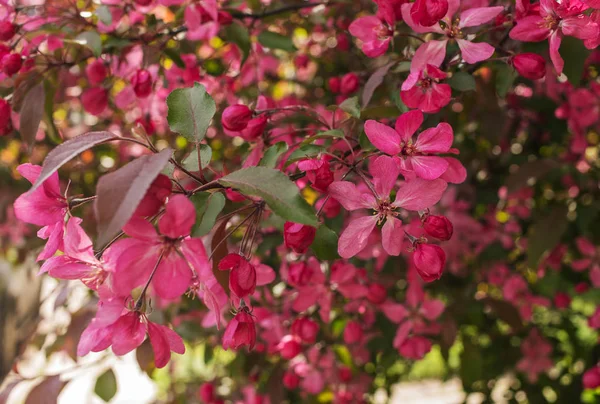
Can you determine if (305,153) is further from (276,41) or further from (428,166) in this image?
(276,41)

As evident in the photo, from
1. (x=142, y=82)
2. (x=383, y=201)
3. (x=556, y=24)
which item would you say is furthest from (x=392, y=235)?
(x=142, y=82)

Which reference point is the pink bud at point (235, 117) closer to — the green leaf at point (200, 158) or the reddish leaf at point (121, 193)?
the green leaf at point (200, 158)

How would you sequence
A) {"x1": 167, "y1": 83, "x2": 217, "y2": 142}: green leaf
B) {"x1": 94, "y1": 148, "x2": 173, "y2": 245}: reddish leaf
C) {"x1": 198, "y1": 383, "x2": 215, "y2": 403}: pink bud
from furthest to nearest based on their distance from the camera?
{"x1": 198, "y1": 383, "x2": 215, "y2": 403}: pink bud
{"x1": 167, "y1": 83, "x2": 217, "y2": 142}: green leaf
{"x1": 94, "y1": 148, "x2": 173, "y2": 245}: reddish leaf

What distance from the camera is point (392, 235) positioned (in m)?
0.68

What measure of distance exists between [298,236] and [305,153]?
0.11 metres

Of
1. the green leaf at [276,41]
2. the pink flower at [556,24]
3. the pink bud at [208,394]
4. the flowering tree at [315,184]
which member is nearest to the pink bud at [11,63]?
the flowering tree at [315,184]

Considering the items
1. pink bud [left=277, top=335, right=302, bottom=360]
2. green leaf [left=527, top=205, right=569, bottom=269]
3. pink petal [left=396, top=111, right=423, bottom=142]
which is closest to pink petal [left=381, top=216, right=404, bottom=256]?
pink petal [left=396, top=111, right=423, bottom=142]

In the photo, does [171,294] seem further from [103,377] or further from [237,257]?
[103,377]

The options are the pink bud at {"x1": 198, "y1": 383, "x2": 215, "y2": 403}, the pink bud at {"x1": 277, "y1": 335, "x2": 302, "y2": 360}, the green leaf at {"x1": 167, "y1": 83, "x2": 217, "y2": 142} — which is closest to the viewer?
the green leaf at {"x1": 167, "y1": 83, "x2": 217, "y2": 142}

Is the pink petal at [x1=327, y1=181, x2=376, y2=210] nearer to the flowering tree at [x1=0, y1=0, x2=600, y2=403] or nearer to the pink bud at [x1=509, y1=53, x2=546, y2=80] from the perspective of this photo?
the flowering tree at [x1=0, y1=0, x2=600, y2=403]

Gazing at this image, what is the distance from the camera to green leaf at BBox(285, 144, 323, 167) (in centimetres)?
64

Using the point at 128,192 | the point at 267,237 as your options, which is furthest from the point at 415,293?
the point at 128,192

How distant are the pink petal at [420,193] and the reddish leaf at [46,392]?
2.72 feet

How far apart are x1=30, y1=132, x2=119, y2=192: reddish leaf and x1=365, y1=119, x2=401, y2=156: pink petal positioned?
11.2 inches
